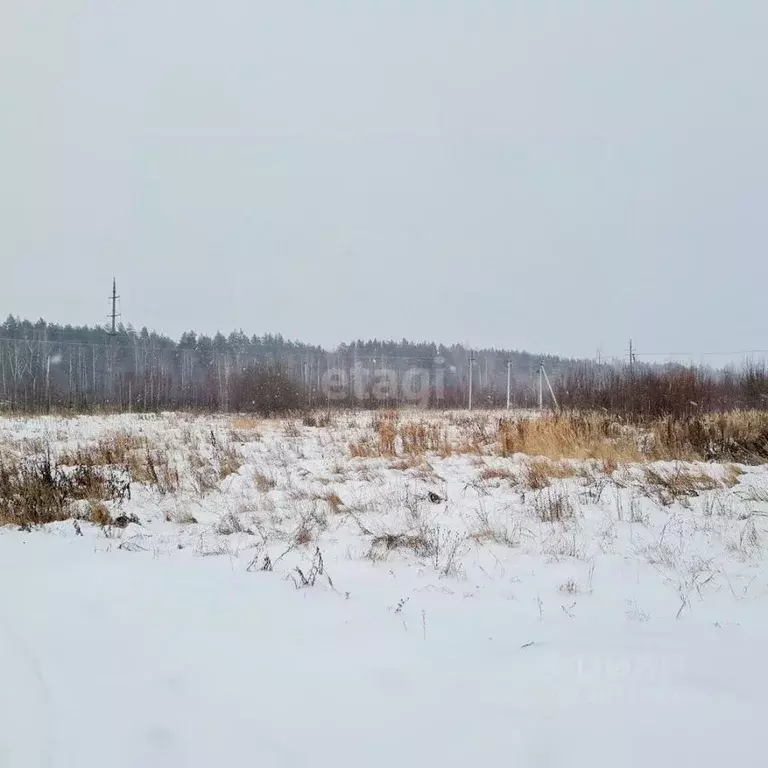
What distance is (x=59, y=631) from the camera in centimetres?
225

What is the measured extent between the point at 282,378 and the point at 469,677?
22.5 meters

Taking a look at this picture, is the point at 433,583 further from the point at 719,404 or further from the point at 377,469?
the point at 719,404

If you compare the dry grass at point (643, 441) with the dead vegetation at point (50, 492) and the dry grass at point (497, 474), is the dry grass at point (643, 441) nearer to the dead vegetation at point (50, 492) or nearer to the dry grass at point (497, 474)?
the dry grass at point (497, 474)

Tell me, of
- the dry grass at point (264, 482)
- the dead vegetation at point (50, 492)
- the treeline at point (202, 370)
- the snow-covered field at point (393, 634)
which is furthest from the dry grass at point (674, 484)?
the treeline at point (202, 370)

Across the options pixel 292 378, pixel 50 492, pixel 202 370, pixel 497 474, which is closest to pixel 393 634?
pixel 497 474

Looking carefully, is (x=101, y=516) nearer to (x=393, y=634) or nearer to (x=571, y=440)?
(x=393, y=634)

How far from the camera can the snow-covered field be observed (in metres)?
1.57

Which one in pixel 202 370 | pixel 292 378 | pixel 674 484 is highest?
pixel 202 370

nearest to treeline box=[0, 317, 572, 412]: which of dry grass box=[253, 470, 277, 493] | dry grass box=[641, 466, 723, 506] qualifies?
dry grass box=[253, 470, 277, 493]

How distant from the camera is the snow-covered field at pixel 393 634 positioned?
1.57m

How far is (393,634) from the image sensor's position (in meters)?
2.29

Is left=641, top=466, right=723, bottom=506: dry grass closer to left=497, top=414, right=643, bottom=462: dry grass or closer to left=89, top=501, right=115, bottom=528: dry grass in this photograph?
left=497, top=414, right=643, bottom=462: dry grass

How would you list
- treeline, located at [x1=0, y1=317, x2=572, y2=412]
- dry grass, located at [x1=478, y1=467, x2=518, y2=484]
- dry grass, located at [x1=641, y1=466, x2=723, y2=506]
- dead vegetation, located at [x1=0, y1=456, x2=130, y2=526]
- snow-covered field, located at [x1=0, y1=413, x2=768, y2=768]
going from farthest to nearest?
treeline, located at [x1=0, y1=317, x2=572, y2=412] → dry grass, located at [x1=478, y1=467, x2=518, y2=484] → dry grass, located at [x1=641, y1=466, x2=723, y2=506] → dead vegetation, located at [x1=0, y1=456, x2=130, y2=526] → snow-covered field, located at [x1=0, y1=413, x2=768, y2=768]

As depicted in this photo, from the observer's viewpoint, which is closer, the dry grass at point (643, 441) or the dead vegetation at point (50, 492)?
the dead vegetation at point (50, 492)
